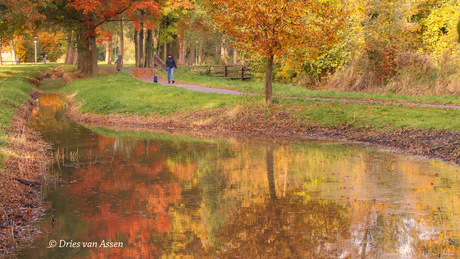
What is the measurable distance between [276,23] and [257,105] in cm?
366

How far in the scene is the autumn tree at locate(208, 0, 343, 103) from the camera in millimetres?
20188

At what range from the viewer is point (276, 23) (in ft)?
67.9

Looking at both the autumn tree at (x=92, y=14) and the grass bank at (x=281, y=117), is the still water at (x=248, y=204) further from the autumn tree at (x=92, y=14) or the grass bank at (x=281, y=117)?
the autumn tree at (x=92, y=14)

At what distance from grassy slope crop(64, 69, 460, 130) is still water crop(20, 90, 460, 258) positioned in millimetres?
2749

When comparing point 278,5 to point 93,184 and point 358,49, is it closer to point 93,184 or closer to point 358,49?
point 93,184

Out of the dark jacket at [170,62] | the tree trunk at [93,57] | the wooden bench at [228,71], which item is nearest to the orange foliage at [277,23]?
the dark jacket at [170,62]

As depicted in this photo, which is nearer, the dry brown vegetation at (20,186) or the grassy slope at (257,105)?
the dry brown vegetation at (20,186)

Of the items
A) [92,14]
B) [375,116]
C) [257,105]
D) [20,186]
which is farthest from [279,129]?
[92,14]

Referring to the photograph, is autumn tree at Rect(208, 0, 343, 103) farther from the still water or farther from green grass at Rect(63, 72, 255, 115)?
the still water

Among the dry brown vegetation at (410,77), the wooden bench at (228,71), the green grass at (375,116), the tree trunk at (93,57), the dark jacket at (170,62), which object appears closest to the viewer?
the green grass at (375,116)

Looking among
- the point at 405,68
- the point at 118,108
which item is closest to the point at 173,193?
the point at 118,108

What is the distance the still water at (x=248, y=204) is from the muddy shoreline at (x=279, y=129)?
1.20 m

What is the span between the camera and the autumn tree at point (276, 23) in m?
20.2

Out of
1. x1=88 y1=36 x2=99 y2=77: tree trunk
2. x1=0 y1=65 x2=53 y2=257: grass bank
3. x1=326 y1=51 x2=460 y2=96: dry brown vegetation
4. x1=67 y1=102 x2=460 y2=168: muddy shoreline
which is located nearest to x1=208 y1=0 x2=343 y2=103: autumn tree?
x1=67 y1=102 x2=460 y2=168: muddy shoreline
